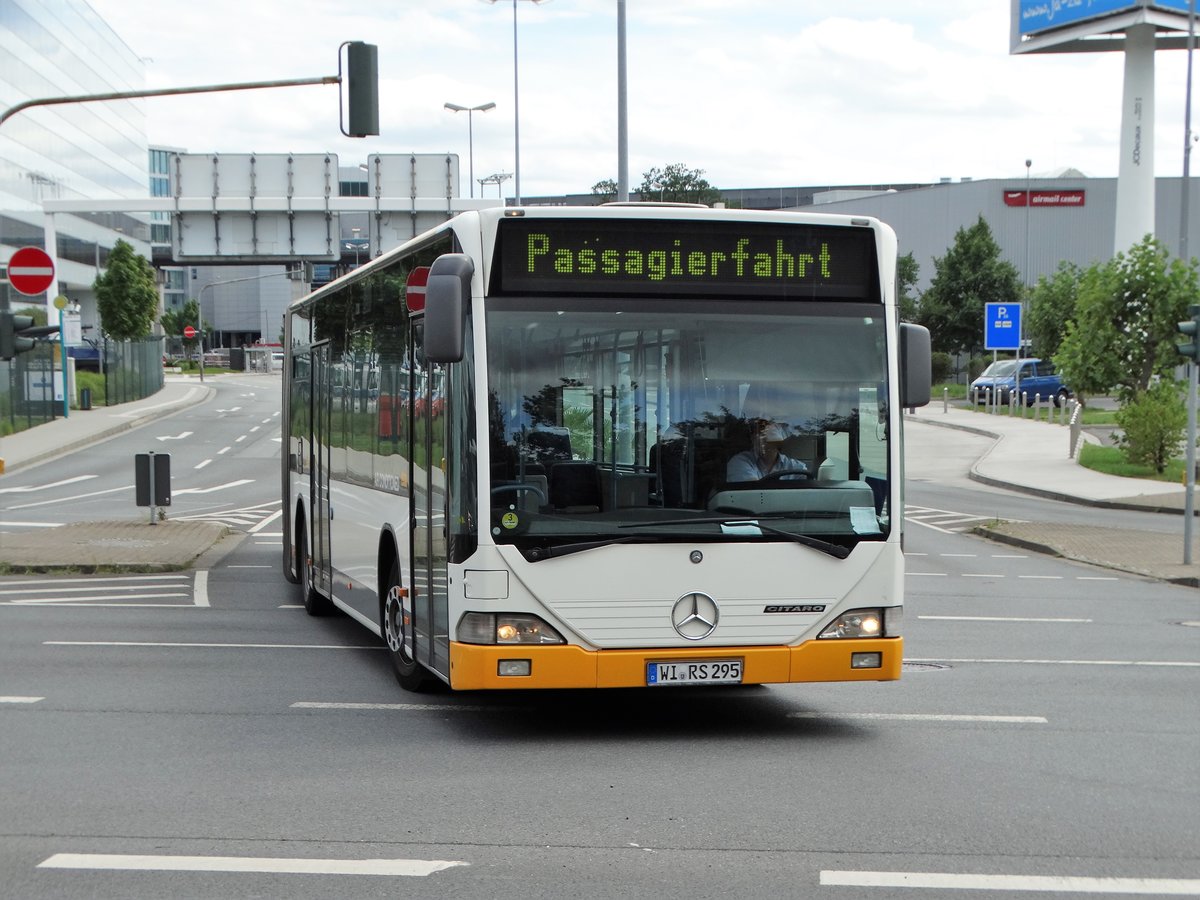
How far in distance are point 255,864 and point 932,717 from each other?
4711 millimetres

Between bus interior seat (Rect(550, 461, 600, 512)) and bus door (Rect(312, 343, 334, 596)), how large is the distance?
4605mm

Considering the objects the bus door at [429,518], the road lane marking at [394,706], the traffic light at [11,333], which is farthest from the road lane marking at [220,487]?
the bus door at [429,518]

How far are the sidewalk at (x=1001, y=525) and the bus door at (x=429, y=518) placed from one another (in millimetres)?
9565

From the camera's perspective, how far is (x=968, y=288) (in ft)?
256

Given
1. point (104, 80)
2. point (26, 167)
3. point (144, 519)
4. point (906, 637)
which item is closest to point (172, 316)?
point (104, 80)

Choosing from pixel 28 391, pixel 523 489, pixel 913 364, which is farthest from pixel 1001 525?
pixel 28 391

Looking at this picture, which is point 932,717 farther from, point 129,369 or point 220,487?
point 129,369

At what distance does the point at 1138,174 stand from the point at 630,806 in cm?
6218

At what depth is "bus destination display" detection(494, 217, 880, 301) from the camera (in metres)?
8.46

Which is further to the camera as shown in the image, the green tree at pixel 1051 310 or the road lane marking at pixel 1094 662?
the green tree at pixel 1051 310

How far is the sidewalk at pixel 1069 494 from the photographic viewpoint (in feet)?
67.7

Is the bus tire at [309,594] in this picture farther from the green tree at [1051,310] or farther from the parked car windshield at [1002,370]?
the green tree at [1051,310]

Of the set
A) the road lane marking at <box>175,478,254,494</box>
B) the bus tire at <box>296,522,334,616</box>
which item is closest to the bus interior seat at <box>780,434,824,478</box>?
the bus tire at <box>296,522,334,616</box>

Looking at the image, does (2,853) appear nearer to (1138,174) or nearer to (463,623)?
(463,623)
